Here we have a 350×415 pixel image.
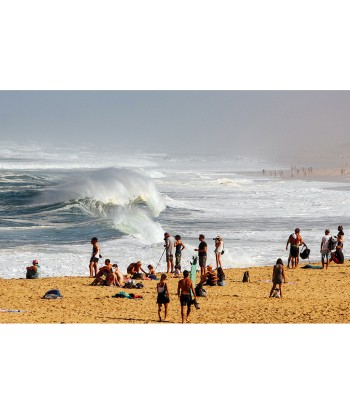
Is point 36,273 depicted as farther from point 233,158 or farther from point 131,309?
point 233,158

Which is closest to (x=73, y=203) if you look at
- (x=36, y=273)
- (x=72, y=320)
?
(x=36, y=273)

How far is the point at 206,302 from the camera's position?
1345 cm

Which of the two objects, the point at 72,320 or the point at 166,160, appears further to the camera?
the point at 166,160

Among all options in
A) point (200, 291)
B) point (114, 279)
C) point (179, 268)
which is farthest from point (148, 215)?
point (200, 291)

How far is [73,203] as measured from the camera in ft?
111

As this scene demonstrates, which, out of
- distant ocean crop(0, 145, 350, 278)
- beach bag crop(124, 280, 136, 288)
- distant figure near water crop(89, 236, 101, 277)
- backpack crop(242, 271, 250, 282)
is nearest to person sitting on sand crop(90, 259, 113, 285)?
beach bag crop(124, 280, 136, 288)

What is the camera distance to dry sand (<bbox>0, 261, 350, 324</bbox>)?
11.9m

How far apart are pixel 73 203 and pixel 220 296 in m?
20.5

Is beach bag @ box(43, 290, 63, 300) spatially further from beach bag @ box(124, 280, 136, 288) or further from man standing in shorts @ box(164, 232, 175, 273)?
man standing in shorts @ box(164, 232, 175, 273)

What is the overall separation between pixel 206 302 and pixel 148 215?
19.0 metres

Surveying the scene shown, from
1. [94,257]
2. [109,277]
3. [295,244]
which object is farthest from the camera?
[295,244]

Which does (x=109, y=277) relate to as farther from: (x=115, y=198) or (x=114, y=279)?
(x=115, y=198)

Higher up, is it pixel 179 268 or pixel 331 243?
pixel 331 243

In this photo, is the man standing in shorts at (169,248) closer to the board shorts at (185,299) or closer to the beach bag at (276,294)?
the beach bag at (276,294)
